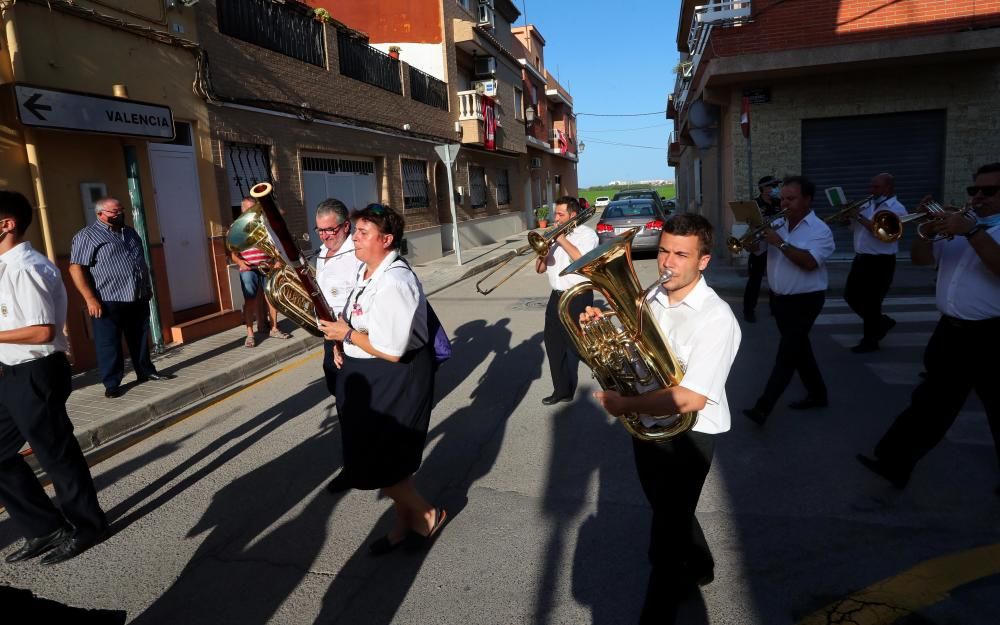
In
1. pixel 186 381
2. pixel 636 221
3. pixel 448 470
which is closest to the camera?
pixel 448 470

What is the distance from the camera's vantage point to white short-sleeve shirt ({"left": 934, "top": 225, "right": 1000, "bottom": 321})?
342 centimetres

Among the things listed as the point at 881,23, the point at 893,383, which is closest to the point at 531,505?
the point at 893,383

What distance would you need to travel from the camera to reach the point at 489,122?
21453mm

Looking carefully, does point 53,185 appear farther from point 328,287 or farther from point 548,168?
point 548,168

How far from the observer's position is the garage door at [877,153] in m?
12.6

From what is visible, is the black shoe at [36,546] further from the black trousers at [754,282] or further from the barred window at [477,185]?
the barred window at [477,185]

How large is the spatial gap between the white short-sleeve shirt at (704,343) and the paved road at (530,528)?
3.06 ft

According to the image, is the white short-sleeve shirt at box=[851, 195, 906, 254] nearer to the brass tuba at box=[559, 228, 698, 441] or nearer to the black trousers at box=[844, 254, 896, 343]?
the black trousers at box=[844, 254, 896, 343]

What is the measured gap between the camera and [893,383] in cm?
565

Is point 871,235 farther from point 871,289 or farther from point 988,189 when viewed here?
point 988,189

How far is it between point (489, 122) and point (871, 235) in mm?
16120

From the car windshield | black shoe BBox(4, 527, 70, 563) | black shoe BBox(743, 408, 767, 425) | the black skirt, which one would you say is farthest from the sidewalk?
the car windshield

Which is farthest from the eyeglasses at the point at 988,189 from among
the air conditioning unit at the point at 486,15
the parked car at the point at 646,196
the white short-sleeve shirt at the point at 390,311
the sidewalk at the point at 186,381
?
the air conditioning unit at the point at 486,15

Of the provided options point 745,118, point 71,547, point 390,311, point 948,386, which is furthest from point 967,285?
point 745,118
